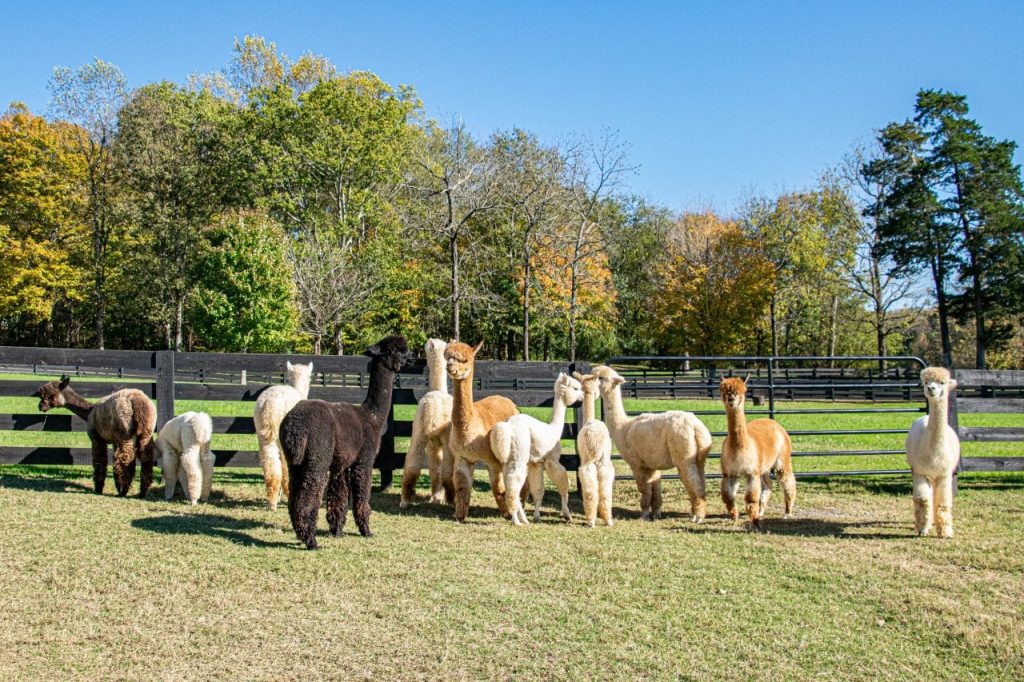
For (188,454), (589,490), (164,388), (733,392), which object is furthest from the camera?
(164,388)

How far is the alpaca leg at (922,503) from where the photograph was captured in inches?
269

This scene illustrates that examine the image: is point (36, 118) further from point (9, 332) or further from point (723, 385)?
point (723, 385)

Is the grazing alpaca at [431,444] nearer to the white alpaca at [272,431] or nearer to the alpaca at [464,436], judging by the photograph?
the alpaca at [464,436]

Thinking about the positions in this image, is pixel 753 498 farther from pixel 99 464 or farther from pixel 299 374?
pixel 99 464

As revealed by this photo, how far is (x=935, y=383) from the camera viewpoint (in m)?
6.67

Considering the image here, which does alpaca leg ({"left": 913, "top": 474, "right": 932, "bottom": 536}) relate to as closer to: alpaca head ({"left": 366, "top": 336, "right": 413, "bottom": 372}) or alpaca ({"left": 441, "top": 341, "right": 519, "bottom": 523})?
alpaca ({"left": 441, "top": 341, "right": 519, "bottom": 523})

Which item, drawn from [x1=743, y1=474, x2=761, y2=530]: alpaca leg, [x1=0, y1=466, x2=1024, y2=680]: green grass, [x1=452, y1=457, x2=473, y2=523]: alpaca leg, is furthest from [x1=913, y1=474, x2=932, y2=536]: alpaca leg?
[x1=452, y1=457, x2=473, y2=523]: alpaca leg

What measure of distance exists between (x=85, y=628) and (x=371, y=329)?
3125cm

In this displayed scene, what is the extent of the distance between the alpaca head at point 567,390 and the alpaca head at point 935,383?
3.16 meters

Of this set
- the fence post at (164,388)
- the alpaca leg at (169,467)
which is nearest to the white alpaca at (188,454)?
the alpaca leg at (169,467)

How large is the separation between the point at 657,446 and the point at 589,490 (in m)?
0.85

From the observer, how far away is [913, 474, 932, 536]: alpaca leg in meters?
6.83

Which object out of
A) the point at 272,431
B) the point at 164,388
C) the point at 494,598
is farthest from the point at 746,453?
the point at 164,388

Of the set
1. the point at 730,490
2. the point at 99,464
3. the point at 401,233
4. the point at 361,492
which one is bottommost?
the point at 730,490
